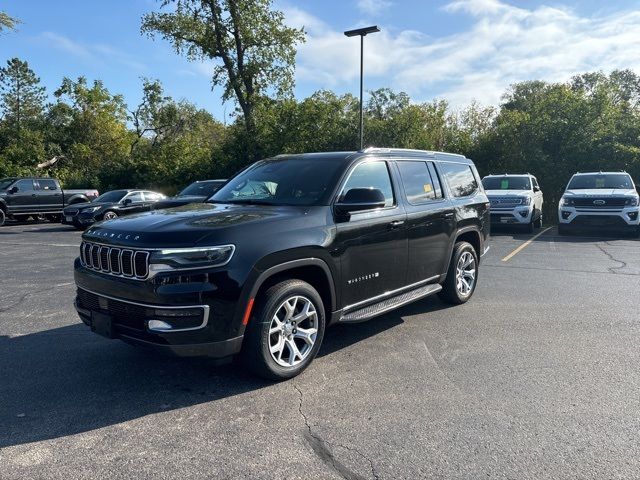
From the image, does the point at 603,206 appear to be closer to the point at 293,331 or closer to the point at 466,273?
the point at 466,273

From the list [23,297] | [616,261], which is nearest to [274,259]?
[23,297]

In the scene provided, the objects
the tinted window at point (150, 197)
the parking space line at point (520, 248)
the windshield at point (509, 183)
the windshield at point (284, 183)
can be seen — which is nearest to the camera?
the windshield at point (284, 183)

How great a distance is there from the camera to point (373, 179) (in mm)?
5027

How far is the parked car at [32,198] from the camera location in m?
19.5

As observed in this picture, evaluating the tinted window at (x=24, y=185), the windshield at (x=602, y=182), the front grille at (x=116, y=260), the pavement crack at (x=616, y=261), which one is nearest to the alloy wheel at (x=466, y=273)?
the pavement crack at (x=616, y=261)

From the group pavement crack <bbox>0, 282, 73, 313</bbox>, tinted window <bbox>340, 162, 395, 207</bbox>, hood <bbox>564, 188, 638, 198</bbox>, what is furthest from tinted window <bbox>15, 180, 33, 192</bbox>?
hood <bbox>564, 188, 638, 198</bbox>

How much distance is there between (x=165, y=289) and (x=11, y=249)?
429 inches

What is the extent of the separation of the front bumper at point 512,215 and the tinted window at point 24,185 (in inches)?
695

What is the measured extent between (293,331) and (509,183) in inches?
565

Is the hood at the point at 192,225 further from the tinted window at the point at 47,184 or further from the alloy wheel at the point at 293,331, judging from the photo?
the tinted window at the point at 47,184

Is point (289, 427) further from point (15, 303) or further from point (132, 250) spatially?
point (15, 303)

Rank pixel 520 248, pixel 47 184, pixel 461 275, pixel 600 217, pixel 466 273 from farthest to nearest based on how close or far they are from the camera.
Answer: pixel 47 184, pixel 600 217, pixel 520 248, pixel 466 273, pixel 461 275

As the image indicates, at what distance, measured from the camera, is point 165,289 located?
3516mm

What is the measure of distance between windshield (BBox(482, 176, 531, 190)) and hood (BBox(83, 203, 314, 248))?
13.8 m
